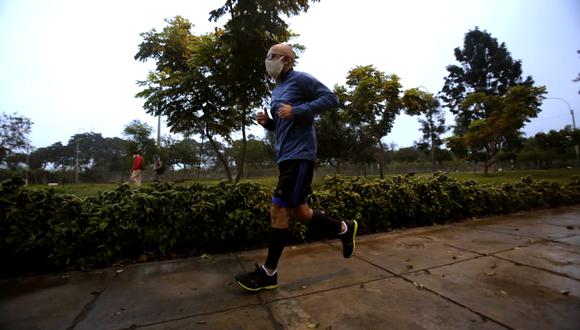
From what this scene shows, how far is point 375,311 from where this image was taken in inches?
64.3

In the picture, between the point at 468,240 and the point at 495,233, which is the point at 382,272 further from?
the point at 495,233

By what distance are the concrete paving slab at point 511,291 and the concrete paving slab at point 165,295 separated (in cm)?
130

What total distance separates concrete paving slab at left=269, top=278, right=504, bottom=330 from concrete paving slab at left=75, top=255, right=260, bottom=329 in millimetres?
327

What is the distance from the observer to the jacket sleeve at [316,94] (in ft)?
6.54

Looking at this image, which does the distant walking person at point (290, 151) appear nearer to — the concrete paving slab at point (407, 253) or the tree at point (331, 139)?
the concrete paving slab at point (407, 253)

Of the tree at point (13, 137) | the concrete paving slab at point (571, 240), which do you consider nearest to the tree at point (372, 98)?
the concrete paving slab at point (571, 240)

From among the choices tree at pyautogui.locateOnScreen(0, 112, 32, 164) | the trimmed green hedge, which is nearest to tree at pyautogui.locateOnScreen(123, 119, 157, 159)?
tree at pyautogui.locateOnScreen(0, 112, 32, 164)

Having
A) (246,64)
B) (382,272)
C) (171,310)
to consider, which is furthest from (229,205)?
(246,64)

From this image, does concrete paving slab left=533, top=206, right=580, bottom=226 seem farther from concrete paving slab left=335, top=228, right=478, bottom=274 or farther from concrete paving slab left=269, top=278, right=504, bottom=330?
concrete paving slab left=269, top=278, right=504, bottom=330

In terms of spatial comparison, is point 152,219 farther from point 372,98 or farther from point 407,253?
point 372,98

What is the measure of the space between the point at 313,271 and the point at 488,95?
26.0 m

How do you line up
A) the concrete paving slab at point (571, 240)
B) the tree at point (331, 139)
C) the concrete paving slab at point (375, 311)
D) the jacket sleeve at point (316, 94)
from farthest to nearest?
1. the tree at point (331, 139)
2. the concrete paving slab at point (571, 240)
3. the jacket sleeve at point (316, 94)
4. the concrete paving slab at point (375, 311)

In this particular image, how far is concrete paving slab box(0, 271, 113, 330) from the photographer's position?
1587 millimetres

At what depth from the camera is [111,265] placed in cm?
251
